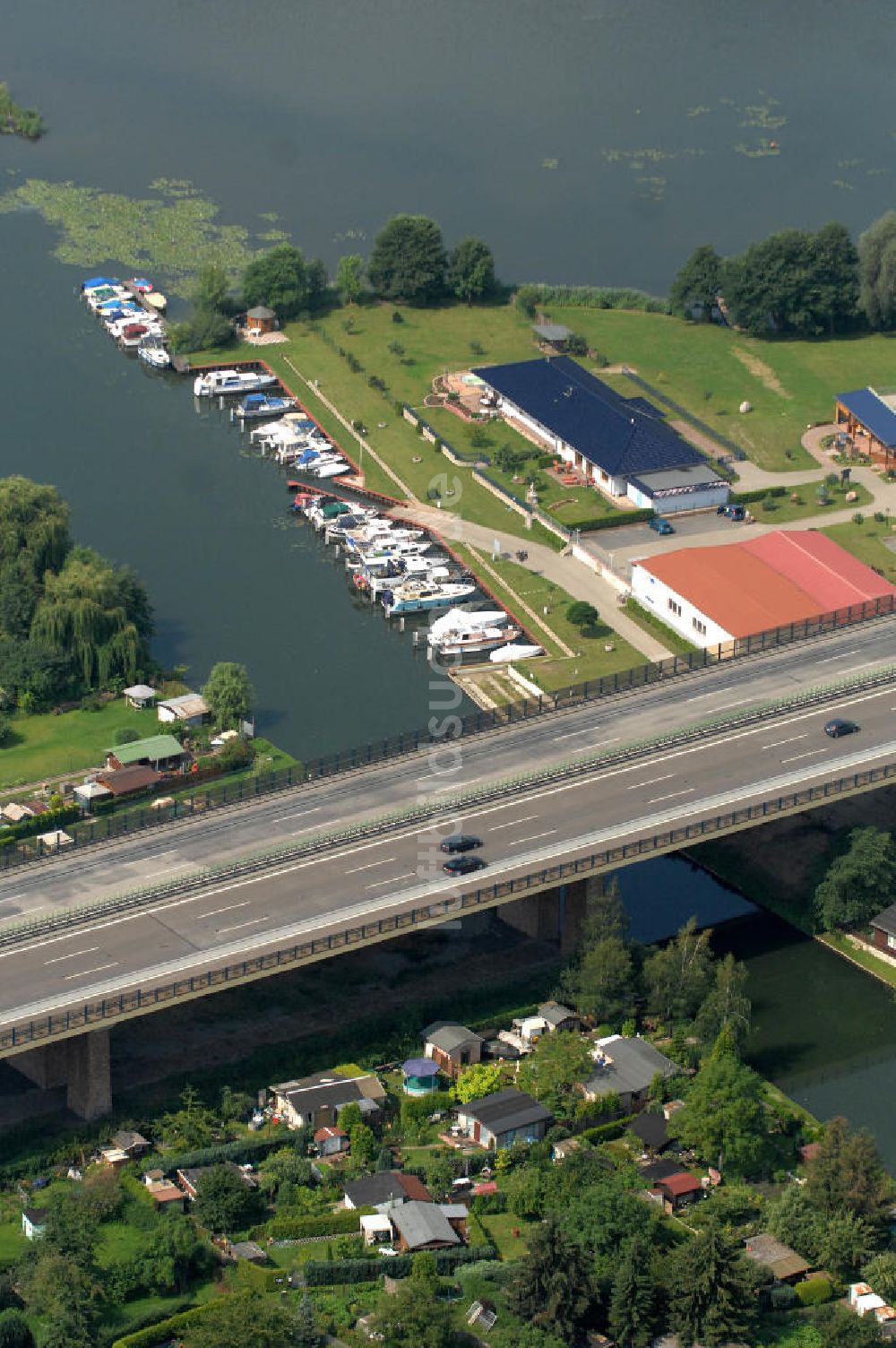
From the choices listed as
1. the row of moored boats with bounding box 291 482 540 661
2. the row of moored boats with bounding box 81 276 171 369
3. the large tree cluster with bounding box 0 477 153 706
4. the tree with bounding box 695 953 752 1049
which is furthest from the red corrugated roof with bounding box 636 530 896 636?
the row of moored boats with bounding box 81 276 171 369

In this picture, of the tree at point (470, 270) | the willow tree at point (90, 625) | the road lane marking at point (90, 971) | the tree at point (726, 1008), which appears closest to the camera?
the road lane marking at point (90, 971)

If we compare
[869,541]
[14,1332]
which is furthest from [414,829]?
[869,541]

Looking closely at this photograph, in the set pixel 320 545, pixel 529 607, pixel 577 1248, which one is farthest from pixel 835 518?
pixel 577 1248

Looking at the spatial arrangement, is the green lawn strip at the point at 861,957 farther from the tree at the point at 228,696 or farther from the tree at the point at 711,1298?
the tree at the point at 228,696

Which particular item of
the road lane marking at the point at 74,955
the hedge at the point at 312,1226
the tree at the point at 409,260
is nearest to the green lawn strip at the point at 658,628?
the road lane marking at the point at 74,955

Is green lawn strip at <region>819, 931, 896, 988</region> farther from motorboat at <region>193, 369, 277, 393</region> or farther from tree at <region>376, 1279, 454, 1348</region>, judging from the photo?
motorboat at <region>193, 369, 277, 393</region>

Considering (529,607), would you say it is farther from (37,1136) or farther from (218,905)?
(37,1136)

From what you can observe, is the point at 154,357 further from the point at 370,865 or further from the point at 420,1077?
the point at 420,1077
